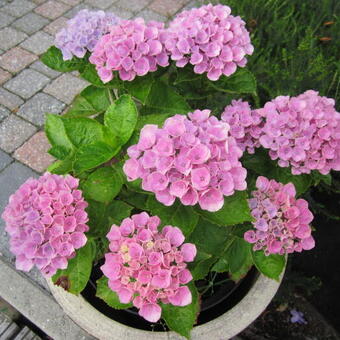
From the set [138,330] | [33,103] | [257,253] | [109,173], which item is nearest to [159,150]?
[109,173]

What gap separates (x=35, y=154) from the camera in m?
2.48

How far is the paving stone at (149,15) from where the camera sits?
10.5 ft

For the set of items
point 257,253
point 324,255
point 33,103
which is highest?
point 257,253

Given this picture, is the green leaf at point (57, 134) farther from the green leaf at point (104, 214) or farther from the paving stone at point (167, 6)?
the paving stone at point (167, 6)

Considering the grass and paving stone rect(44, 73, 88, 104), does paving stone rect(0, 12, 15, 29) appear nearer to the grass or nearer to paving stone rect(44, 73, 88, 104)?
paving stone rect(44, 73, 88, 104)

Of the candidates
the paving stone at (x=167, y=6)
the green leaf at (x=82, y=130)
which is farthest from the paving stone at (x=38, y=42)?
the green leaf at (x=82, y=130)

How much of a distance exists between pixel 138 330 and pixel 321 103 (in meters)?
0.91

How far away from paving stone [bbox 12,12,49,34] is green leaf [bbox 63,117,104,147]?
2188mm

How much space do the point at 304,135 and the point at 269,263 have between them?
15.0 inches

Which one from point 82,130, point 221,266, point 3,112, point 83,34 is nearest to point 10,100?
point 3,112

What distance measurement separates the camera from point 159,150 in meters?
0.94

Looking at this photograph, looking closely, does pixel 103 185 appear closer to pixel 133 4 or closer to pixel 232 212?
pixel 232 212

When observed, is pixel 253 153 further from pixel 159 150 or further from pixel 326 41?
pixel 326 41

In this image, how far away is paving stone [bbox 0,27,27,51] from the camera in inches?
118
